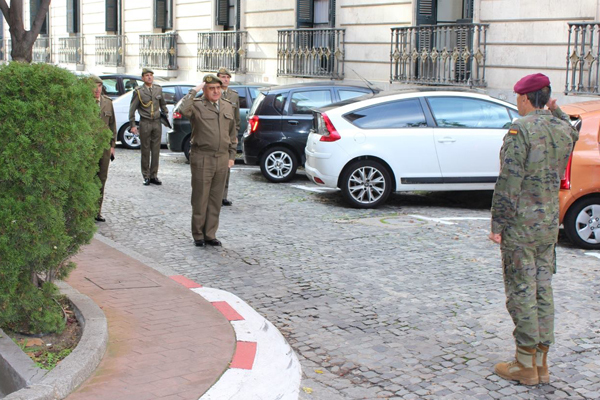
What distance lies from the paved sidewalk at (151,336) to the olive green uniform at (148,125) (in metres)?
5.71

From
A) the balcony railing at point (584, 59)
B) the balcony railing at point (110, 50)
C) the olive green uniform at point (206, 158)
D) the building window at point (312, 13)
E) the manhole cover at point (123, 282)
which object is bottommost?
the manhole cover at point (123, 282)

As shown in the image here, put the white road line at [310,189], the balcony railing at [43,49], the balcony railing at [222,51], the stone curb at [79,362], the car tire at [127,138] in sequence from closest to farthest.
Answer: the stone curb at [79,362]
the white road line at [310,189]
the car tire at [127,138]
the balcony railing at [222,51]
the balcony railing at [43,49]

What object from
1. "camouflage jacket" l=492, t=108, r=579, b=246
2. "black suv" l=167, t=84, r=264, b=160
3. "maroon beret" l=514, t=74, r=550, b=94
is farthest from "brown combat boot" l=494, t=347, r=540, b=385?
"black suv" l=167, t=84, r=264, b=160

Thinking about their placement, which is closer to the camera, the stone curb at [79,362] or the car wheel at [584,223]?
the stone curb at [79,362]

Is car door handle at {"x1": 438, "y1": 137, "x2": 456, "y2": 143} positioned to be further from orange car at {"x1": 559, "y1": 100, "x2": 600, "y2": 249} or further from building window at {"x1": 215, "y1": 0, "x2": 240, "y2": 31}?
building window at {"x1": 215, "y1": 0, "x2": 240, "y2": 31}

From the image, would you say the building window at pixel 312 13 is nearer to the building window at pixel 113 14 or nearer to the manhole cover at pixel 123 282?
the building window at pixel 113 14

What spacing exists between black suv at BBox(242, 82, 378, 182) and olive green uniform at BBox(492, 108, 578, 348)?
896 cm

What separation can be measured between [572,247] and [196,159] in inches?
171

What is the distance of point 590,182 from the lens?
872cm

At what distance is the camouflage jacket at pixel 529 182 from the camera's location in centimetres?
516

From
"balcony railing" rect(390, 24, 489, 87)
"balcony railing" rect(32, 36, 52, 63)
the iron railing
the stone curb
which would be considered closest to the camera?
the stone curb

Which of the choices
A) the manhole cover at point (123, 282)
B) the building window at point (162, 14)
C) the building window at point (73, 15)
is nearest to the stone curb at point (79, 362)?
the manhole cover at point (123, 282)

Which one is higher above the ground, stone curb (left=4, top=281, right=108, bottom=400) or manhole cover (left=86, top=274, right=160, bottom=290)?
stone curb (left=4, top=281, right=108, bottom=400)

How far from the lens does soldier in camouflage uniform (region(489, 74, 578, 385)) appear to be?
516cm
